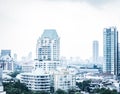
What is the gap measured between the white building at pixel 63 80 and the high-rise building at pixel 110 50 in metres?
7.29

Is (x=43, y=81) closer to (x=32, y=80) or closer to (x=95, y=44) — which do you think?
(x=32, y=80)

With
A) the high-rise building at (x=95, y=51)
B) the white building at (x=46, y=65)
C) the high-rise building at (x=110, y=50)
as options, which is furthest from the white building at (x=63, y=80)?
the high-rise building at (x=95, y=51)

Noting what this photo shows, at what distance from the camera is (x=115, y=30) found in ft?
81.7

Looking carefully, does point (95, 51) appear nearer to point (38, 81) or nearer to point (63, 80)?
point (63, 80)

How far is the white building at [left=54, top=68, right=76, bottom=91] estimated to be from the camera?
52.9ft

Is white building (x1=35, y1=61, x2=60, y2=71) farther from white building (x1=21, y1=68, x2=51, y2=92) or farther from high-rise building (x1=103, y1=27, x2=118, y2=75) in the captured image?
white building (x1=21, y1=68, x2=51, y2=92)

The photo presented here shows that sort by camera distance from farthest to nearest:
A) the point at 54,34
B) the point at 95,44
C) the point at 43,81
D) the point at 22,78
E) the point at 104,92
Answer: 1. the point at 95,44
2. the point at 54,34
3. the point at 22,78
4. the point at 43,81
5. the point at 104,92

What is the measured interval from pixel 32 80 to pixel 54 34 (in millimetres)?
10531

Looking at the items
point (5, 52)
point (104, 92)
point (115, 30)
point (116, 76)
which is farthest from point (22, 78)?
point (5, 52)

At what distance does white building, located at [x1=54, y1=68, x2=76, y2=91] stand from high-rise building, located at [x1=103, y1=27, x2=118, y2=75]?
729 centimetres

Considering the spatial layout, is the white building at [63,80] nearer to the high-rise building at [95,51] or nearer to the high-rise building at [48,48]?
the high-rise building at [48,48]

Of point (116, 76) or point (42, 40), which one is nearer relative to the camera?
point (116, 76)

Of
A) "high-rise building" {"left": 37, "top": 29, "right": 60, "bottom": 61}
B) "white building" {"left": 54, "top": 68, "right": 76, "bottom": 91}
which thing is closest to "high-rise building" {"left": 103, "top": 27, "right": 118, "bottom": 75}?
"high-rise building" {"left": 37, "top": 29, "right": 60, "bottom": 61}

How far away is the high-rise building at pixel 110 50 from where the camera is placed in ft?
77.6
